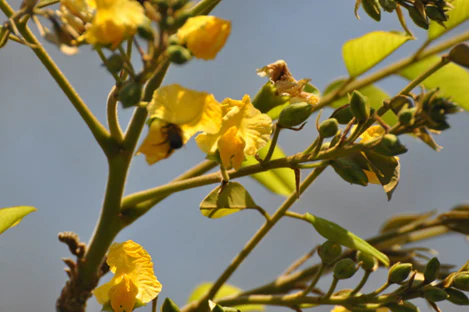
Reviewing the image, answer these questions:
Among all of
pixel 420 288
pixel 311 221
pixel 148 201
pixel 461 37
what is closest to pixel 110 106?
pixel 148 201

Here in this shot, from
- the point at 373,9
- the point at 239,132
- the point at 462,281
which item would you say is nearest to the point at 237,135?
the point at 239,132

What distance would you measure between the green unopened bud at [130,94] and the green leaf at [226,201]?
0.67 ft

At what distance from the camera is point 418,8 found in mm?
806

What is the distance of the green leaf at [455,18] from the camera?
1017 millimetres

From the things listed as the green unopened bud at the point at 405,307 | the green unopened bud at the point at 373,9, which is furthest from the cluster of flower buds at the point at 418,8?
the green unopened bud at the point at 405,307

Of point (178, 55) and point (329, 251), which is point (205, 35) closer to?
point (178, 55)

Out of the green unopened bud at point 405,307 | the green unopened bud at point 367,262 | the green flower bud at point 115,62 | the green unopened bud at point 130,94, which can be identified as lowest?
the green unopened bud at point 405,307

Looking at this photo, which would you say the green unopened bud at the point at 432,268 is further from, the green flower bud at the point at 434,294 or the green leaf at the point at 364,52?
the green leaf at the point at 364,52

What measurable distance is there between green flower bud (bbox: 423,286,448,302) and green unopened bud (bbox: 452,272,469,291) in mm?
20

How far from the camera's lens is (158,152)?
73 cm

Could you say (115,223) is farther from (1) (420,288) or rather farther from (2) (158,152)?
(1) (420,288)

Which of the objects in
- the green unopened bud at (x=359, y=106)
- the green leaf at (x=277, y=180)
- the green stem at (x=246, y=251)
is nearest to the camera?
the green unopened bud at (x=359, y=106)

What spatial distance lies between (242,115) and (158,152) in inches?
4.1

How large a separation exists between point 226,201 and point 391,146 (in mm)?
236
